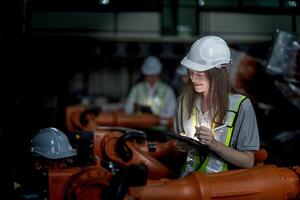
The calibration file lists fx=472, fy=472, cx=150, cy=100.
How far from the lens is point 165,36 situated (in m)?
10.5

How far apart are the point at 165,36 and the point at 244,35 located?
1.72 metres

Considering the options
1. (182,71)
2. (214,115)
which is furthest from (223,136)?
(182,71)

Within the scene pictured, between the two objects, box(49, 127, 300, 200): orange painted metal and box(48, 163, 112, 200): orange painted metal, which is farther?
box(48, 163, 112, 200): orange painted metal

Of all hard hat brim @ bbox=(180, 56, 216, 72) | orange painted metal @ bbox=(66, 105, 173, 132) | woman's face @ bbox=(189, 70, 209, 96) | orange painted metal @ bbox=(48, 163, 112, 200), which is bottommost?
orange painted metal @ bbox=(66, 105, 173, 132)

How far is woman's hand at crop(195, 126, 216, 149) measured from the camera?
2906 mm

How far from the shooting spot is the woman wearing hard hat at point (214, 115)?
306 centimetres

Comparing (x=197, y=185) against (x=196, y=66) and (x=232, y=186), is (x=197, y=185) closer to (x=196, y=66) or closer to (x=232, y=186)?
(x=232, y=186)

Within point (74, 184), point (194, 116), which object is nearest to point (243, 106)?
point (194, 116)

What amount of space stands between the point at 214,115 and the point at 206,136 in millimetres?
309

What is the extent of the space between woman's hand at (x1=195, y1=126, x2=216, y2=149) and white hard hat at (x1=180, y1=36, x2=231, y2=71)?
18.1 inches

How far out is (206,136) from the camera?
2908 mm

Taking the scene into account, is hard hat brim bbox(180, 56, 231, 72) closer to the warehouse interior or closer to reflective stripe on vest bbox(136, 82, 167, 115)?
the warehouse interior

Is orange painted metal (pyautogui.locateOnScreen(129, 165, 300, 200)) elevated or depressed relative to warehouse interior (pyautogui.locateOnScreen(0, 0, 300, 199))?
depressed

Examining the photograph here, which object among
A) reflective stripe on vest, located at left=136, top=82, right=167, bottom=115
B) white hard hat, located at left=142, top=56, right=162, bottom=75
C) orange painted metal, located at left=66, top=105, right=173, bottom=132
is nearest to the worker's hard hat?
orange painted metal, located at left=66, top=105, right=173, bottom=132
